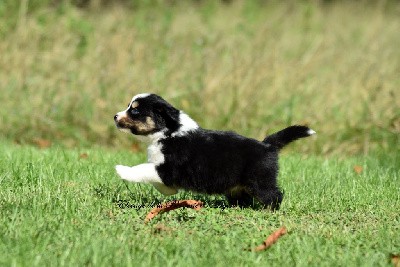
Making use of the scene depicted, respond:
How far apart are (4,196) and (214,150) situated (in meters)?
1.53

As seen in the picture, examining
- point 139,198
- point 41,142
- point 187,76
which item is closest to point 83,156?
point 41,142

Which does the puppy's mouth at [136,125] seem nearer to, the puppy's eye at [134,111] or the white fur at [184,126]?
the puppy's eye at [134,111]

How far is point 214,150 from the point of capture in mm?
5367

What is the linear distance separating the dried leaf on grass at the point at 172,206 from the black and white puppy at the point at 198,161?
213 millimetres

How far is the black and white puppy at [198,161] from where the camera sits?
529 centimetres

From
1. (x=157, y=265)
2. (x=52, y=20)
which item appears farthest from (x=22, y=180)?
(x=52, y=20)

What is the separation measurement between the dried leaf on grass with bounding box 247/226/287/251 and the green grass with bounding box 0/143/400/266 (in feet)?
0.11

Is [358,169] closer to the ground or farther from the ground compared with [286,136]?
closer to the ground

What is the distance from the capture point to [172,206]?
196 inches

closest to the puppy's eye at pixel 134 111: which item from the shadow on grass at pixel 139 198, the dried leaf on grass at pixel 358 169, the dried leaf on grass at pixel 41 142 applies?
the shadow on grass at pixel 139 198

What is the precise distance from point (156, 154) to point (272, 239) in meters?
1.33

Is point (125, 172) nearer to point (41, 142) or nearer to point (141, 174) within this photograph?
point (141, 174)

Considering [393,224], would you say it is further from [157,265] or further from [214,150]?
[157,265]

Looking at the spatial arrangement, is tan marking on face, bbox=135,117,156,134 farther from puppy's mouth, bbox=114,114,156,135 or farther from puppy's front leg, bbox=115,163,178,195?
puppy's front leg, bbox=115,163,178,195
